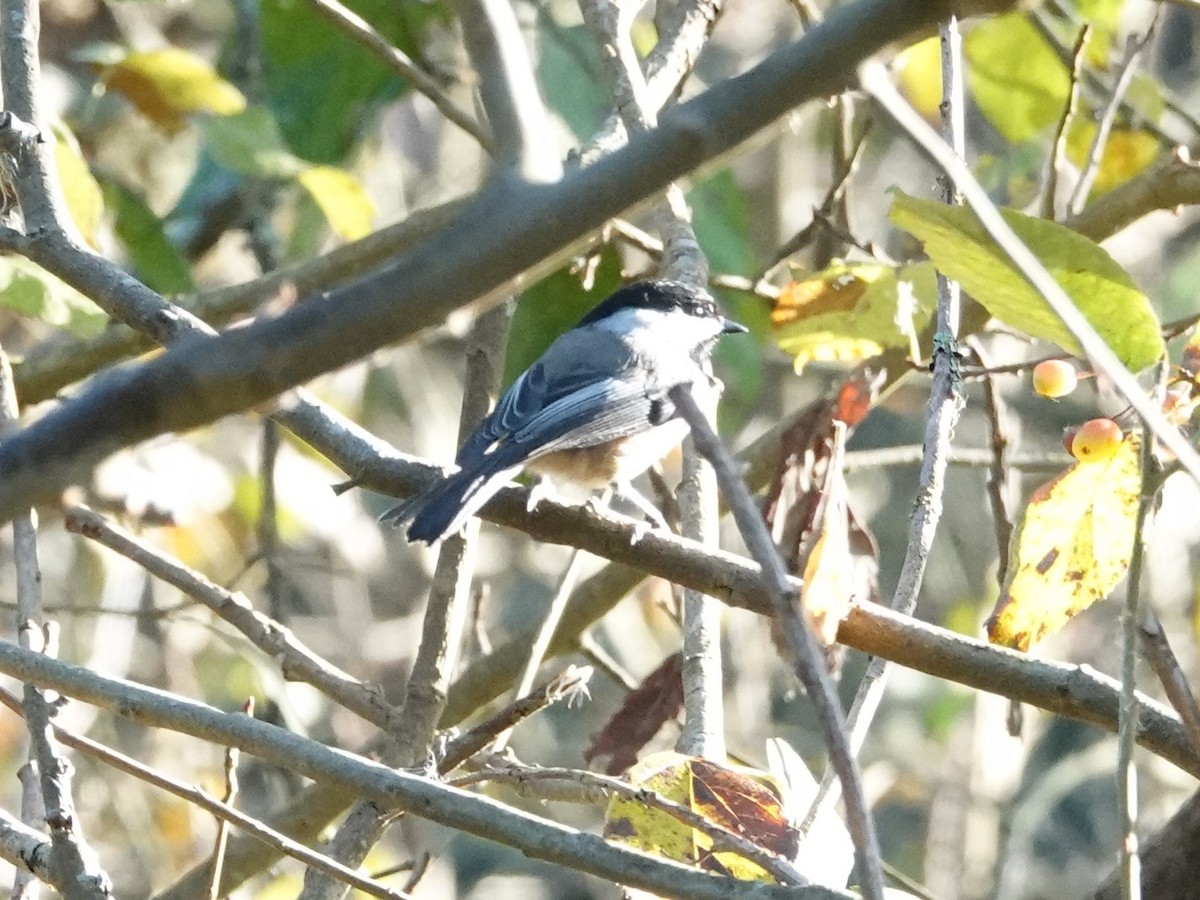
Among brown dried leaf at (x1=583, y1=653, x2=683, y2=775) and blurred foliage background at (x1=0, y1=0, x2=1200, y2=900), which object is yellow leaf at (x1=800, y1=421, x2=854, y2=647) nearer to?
brown dried leaf at (x1=583, y1=653, x2=683, y2=775)

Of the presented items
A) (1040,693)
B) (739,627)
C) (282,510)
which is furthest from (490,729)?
(739,627)

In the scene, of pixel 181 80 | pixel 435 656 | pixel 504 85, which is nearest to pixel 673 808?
pixel 504 85

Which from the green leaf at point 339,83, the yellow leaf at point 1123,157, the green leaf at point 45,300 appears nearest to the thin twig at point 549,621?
the green leaf at point 45,300

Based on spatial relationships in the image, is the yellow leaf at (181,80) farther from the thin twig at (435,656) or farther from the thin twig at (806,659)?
the thin twig at (806,659)

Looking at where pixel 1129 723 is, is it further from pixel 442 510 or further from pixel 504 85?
pixel 442 510

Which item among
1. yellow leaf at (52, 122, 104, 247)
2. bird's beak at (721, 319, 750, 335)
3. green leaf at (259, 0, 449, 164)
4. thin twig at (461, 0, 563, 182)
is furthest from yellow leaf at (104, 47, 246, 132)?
thin twig at (461, 0, 563, 182)

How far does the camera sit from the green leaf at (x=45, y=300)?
199 cm

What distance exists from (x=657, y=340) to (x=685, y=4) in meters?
0.69

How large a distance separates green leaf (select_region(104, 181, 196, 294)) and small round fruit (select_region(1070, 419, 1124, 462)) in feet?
6.41

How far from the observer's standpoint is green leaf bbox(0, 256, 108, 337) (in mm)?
1994

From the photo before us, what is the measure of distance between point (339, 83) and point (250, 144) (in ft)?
1.61

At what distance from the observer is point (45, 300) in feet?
6.60

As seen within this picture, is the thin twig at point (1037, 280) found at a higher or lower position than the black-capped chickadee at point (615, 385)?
lower

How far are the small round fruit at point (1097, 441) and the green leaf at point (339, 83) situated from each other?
6.55ft
